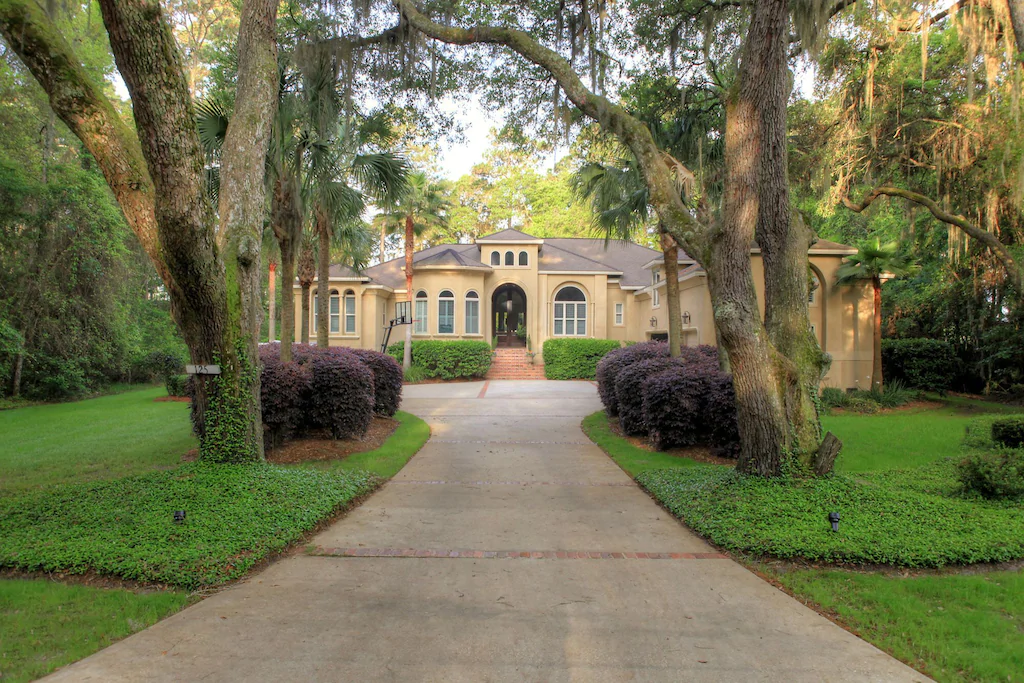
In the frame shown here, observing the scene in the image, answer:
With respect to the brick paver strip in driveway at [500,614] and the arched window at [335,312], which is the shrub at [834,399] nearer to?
the brick paver strip in driveway at [500,614]

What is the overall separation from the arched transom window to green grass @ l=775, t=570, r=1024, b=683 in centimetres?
2298

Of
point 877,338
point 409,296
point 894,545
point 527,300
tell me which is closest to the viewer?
point 894,545

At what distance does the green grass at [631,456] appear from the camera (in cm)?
862

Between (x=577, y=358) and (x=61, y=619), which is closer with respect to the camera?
(x=61, y=619)

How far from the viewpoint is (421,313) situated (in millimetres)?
26688

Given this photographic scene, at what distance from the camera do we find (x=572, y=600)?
13.4 ft

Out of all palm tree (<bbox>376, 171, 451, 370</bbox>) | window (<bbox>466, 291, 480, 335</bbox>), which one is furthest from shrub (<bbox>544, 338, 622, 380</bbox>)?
palm tree (<bbox>376, 171, 451, 370</bbox>)

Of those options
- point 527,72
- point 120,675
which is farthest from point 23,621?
point 527,72

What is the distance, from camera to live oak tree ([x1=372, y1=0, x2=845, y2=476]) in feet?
21.3

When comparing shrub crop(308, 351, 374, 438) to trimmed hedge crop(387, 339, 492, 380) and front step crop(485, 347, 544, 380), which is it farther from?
front step crop(485, 347, 544, 380)

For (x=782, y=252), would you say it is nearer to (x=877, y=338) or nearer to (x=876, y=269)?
(x=876, y=269)

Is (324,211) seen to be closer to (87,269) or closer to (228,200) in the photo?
(228,200)

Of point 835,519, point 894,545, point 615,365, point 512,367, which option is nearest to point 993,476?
point 894,545

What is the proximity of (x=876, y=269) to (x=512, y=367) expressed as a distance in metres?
14.1
